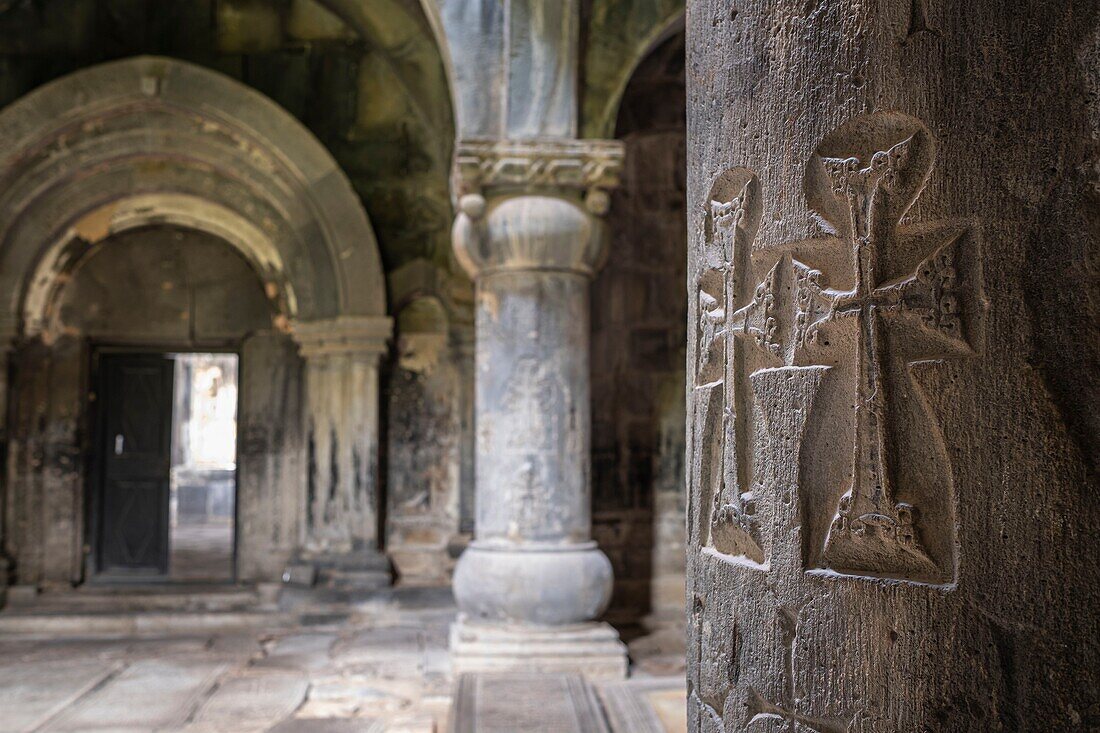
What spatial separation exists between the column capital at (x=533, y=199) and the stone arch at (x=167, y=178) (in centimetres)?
262

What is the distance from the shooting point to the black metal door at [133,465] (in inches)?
304

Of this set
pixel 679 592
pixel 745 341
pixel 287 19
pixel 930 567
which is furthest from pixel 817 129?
pixel 287 19

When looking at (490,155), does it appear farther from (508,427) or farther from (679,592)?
(679,592)

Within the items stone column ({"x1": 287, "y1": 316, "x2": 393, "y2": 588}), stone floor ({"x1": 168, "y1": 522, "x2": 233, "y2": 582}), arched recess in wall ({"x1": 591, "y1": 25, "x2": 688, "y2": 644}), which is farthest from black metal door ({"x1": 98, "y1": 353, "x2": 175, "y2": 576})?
arched recess in wall ({"x1": 591, "y1": 25, "x2": 688, "y2": 644})

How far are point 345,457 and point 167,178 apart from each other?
96.6 inches

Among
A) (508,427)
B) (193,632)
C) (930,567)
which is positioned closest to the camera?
(930,567)

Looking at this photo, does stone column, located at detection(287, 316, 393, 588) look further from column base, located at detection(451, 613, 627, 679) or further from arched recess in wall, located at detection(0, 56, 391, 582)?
column base, located at detection(451, 613, 627, 679)

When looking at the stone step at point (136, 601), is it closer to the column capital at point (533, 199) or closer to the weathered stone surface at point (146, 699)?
the weathered stone surface at point (146, 699)

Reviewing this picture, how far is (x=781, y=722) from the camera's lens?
1224 mm

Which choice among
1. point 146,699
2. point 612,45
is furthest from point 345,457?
point 612,45

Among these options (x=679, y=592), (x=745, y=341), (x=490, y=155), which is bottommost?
(x=679, y=592)

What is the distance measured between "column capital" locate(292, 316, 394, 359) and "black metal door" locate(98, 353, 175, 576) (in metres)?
1.75

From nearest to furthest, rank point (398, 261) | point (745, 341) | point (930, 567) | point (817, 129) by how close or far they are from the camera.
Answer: point (930, 567) → point (817, 129) → point (745, 341) → point (398, 261)

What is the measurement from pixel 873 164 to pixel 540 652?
10.7 feet
